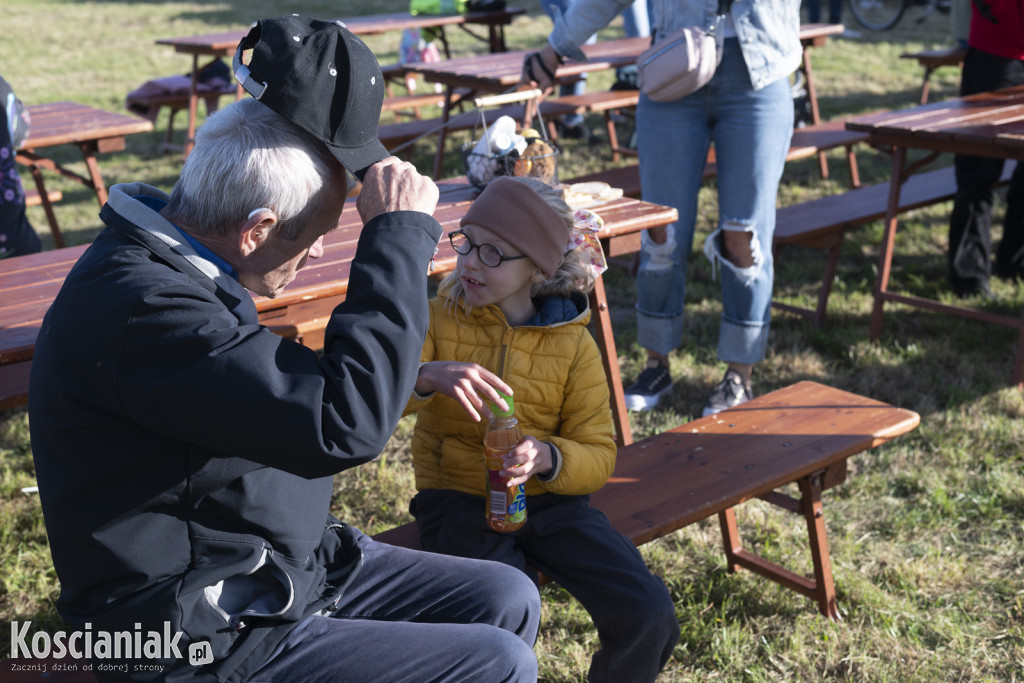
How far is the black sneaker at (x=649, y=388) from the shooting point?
381 cm

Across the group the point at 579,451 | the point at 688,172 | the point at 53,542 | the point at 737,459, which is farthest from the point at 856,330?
the point at 53,542

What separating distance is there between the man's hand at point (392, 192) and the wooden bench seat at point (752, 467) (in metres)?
0.98

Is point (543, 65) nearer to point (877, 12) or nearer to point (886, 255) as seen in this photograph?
point (886, 255)

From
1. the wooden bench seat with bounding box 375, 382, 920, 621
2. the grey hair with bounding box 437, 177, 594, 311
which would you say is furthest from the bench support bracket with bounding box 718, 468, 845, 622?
the grey hair with bounding box 437, 177, 594, 311

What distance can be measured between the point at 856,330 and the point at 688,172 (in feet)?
5.12

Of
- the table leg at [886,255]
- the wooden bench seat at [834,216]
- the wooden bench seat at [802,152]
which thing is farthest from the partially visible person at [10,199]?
the table leg at [886,255]

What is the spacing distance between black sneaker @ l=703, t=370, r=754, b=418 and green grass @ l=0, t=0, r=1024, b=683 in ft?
0.44

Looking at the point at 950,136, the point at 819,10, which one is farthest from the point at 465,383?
the point at 819,10

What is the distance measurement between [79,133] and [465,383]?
11.7ft

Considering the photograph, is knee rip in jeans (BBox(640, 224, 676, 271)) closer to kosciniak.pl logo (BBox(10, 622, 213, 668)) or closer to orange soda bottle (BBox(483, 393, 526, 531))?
orange soda bottle (BBox(483, 393, 526, 531))

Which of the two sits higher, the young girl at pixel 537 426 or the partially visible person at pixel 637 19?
the partially visible person at pixel 637 19

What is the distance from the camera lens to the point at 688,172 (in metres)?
3.48

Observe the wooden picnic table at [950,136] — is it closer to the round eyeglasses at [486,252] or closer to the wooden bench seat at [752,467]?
the wooden bench seat at [752,467]

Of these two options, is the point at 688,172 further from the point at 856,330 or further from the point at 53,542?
the point at 53,542
